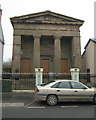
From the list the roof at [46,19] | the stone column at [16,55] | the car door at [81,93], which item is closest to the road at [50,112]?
the car door at [81,93]

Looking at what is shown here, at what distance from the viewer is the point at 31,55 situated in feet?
81.6

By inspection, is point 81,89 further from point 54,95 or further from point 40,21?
point 40,21

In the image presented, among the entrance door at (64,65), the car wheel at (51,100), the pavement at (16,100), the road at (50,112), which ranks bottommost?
the pavement at (16,100)

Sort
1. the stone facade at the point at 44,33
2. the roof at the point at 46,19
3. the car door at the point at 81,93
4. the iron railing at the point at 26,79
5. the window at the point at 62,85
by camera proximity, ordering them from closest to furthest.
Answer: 1. the car door at the point at 81,93
2. the window at the point at 62,85
3. the iron railing at the point at 26,79
4. the stone facade at the point at 44,33
5. the roof at the point at 46,19

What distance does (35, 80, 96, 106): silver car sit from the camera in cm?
907

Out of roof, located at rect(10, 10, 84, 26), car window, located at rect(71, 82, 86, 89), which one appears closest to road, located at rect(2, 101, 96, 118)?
car window, located at rect(71, 82, 86, 89)

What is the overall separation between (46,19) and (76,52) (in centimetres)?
645

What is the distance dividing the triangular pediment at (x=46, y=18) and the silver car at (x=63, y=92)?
15.0 metres

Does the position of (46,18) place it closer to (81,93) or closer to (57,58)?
(57,58)

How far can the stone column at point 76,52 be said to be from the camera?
74.2ft

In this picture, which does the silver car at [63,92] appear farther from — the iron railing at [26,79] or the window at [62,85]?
the iron railing at [26,79]

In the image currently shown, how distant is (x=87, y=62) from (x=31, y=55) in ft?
31.6

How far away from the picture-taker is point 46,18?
2325 cm

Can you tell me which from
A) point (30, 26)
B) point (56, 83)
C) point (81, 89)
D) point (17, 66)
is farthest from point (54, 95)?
point (30, 26)
